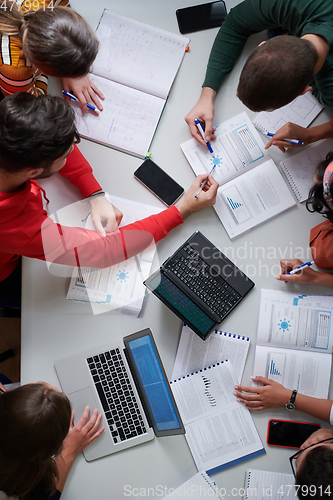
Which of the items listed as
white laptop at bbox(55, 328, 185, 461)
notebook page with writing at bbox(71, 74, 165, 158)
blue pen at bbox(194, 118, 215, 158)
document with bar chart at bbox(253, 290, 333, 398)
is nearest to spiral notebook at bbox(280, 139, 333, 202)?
blue pen at bbox(194, 118, 215, 158)

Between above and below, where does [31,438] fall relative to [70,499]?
above

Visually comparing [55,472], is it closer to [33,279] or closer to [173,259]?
[33,279]

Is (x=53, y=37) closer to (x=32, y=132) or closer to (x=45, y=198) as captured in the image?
(x=32, y=132)

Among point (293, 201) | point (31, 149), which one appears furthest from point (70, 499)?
point (293, 201)

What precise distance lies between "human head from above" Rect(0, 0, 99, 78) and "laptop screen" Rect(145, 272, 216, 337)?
2.14 feet

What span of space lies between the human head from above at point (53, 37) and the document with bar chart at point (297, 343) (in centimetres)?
91

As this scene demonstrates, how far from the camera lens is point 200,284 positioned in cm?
119

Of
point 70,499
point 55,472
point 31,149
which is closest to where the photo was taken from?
point 31,149

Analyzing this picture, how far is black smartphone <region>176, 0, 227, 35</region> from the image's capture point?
1.25 m

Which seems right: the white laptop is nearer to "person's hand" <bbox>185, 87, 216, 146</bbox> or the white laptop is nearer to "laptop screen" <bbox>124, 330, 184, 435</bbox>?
"laptop screen" <bbox>124, 330, 184, 435</bbox>

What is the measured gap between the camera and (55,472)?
1.04m

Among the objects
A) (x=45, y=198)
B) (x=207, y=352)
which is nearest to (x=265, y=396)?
(x=207, y=352)

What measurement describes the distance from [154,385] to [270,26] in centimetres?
123

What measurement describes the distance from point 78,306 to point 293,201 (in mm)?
803
